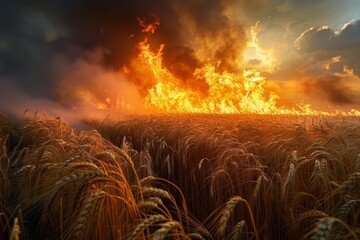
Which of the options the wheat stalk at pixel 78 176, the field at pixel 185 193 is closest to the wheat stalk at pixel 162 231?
the field at pixel 185 193

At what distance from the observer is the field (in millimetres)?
1796

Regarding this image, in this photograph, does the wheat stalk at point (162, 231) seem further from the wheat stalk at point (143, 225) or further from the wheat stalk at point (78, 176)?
the wheat stalk at point (78, 176)

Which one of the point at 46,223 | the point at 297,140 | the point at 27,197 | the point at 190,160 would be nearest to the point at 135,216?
the point at 46,223

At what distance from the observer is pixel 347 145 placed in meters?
3.98

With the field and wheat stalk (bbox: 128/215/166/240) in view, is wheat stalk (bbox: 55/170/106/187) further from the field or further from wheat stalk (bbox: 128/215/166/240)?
wheat stalk (bbox: 128/215/166/240)

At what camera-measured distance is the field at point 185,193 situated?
1.80m

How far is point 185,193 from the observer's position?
398cm

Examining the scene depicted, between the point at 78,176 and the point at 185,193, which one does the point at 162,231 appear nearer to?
the point at 78,176

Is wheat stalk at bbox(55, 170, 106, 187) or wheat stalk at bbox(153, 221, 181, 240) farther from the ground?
wheat stalk at bbox(55, 170, 106, 187)

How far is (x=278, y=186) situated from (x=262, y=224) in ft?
1.67

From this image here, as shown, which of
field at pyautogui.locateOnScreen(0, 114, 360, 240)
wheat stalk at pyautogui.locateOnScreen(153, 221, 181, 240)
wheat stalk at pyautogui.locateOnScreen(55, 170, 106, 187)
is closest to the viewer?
wheat stalk at pyautogui.locateOnScreen(153, 221, 181, 240)

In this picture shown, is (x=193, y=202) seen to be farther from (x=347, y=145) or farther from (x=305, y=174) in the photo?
(x=347, y=145)

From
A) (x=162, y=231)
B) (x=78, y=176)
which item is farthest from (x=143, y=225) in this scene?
(x=78, y=176)

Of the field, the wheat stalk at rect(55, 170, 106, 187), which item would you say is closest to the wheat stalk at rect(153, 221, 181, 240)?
the field
